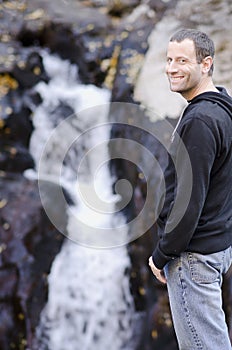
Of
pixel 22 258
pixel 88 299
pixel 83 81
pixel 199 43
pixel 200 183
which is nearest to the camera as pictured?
pixel 200 183

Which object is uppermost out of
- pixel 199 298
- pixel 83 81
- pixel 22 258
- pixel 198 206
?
pixel 198 206

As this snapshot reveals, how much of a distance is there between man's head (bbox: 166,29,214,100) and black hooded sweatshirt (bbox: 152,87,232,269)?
6 cm

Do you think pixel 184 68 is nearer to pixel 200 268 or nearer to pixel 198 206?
pixel 198 206

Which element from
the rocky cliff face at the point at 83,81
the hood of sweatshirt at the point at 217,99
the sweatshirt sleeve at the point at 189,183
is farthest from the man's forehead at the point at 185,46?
the rocky cliff face at the point at 83,81

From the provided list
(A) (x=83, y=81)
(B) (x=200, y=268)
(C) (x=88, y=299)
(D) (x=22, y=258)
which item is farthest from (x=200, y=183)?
(A) (x=83, y=81)

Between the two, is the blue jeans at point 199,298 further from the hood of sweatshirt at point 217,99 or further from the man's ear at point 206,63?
the man's ear at point 206,63

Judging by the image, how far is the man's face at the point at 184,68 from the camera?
6.77 ft

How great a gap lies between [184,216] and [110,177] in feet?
10.1

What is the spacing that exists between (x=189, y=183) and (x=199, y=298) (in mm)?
431

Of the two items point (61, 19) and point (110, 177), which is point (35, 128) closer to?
point (110, 177)

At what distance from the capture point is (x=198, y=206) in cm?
197

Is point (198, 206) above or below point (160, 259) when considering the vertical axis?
above

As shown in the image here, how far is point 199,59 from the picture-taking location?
6.78ft

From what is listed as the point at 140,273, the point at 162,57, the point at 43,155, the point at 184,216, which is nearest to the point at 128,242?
the point at 140,273
